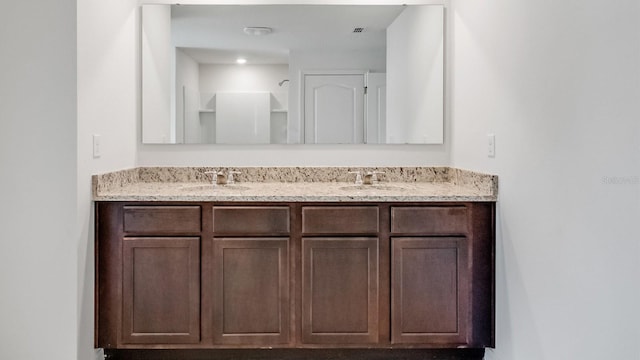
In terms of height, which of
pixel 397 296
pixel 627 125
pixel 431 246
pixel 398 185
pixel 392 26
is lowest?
pixel 397 296

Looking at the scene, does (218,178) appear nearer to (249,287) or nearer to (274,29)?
(249,287)

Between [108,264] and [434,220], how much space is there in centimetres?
151

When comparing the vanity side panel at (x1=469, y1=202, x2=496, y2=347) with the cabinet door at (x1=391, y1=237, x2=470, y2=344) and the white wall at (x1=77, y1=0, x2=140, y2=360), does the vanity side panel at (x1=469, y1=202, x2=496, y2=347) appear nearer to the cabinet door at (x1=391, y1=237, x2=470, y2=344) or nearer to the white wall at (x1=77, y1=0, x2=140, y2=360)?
the cabinet door at (x1=391, y1=237, x2=470, y2=344)

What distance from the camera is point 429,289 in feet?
8.06

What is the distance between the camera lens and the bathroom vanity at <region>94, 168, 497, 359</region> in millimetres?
2432

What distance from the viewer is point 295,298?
2453 mm

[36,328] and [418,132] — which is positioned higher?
[418,132]

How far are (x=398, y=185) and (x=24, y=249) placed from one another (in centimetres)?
187

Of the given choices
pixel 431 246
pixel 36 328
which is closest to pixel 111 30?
pixel 36 328

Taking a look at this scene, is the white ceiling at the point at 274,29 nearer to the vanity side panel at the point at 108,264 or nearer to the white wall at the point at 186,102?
the white wall at the point at 186,102

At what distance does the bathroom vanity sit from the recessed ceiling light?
44.6 inches

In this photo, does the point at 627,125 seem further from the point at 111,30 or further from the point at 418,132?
the point at 111,30

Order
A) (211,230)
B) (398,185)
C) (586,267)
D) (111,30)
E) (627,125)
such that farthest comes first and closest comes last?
(398,185)
(111,30)
(211,230)
(586,267)
(627,125)

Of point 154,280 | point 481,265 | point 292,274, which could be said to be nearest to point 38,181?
point 154,280
